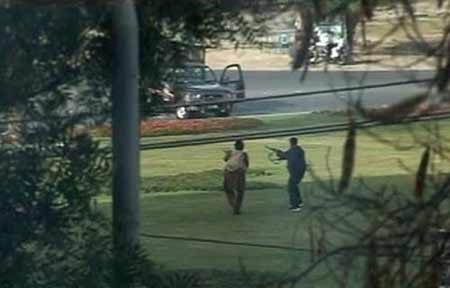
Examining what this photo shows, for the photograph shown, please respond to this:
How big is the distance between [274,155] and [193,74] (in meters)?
0.58

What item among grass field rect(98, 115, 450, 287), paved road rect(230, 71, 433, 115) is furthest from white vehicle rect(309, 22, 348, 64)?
grass field rect(98, 115, 450, 287)

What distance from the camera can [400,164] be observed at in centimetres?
410

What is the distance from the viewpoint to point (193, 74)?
6.45 metres

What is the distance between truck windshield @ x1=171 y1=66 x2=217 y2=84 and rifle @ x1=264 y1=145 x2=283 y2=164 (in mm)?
409

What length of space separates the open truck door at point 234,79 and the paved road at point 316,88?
0.14 ft

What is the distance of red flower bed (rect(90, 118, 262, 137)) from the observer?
6.31 metres

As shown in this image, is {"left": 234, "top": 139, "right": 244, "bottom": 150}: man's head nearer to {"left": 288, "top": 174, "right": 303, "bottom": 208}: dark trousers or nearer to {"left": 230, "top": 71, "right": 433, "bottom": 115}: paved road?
{"left": 230, "top": 71, "right": 433, "bottom": 115}: paved road

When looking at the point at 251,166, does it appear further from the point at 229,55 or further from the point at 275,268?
the point at 275,268

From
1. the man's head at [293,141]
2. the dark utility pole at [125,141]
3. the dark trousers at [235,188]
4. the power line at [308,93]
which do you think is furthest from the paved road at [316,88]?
the dark utility pole at [125,141]

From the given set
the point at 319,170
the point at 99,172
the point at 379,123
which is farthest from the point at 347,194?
the point at 99,172

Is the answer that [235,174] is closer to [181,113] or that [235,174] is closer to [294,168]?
[181,113]

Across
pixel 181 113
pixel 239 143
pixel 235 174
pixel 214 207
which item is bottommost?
pixel 214 207

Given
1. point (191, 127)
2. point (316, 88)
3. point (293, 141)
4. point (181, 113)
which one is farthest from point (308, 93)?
point (181, 113)

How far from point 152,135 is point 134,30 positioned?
21.7 inches
